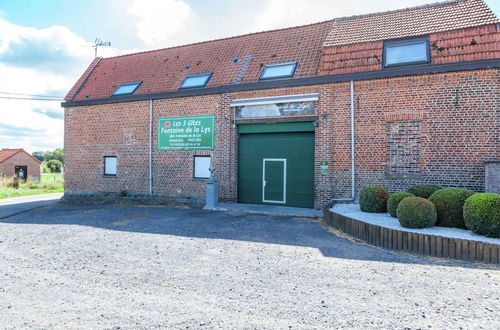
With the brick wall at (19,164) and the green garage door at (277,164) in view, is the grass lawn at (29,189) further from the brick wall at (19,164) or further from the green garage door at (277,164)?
the green garage door at (277,164)

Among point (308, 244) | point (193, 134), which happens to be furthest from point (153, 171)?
point (308, 244)

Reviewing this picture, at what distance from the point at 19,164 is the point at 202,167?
40.3 meters

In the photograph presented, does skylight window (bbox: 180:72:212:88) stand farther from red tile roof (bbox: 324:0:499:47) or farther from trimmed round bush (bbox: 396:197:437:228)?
trimmed round bush (bbox: 396:197:437:228)

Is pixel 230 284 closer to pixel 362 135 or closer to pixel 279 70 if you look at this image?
pixel 362 135

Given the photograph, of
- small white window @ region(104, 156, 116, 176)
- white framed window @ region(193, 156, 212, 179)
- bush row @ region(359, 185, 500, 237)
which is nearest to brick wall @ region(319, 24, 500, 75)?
bush row @ region(359, 185, 500, 237)

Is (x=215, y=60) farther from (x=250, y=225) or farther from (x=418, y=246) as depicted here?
(x=418, y=246)

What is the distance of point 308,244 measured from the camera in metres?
6.89

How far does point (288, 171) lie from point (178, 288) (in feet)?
27.9

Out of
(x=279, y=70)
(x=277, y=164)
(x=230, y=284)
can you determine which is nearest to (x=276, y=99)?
(x=279, y=70)

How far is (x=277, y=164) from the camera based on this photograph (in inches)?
496

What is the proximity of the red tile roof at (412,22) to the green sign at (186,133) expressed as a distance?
564 centimetres

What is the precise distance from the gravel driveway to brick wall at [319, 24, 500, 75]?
252 inches

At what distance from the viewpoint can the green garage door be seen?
39.5 ft

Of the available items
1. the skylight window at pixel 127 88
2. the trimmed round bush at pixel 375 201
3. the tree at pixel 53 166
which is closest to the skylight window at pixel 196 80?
the skylight window at pixel 127 88
